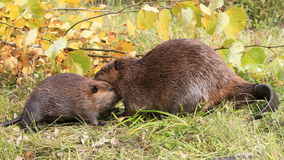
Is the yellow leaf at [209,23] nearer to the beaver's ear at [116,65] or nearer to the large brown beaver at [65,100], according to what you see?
the beaver's ear at [116,65]

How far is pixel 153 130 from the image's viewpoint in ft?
7.77

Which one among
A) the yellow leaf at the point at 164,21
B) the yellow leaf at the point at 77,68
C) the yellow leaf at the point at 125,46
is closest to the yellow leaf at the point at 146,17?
the yellow leaf at the point at 164,21

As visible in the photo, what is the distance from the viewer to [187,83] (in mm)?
2641

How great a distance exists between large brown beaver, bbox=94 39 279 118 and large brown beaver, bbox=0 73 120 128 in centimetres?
41

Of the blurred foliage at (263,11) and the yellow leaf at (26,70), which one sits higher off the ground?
the blurred foliage at (263,11)

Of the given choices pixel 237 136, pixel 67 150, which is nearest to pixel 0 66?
pixel 67 150

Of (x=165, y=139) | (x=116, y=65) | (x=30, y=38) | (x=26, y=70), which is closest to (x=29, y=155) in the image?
(x=30, y=38)

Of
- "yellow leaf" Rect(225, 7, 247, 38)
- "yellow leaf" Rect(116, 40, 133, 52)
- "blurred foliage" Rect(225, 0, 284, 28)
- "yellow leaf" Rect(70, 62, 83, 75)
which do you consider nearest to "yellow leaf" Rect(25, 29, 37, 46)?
"yellow leaf" Rect(70, 62, 83, 75)

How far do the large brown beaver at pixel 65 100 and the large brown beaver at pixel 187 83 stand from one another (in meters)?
0.41

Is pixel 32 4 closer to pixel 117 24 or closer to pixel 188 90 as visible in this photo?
pixel 188 90

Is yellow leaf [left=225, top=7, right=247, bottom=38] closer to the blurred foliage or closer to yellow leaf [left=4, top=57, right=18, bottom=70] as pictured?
yellow leaf [left=4, top=57, right=18, bottom=70]

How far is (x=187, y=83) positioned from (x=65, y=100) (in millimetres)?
1432

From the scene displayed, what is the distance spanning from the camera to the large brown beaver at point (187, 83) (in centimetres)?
262

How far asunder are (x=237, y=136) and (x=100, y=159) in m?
1.20
